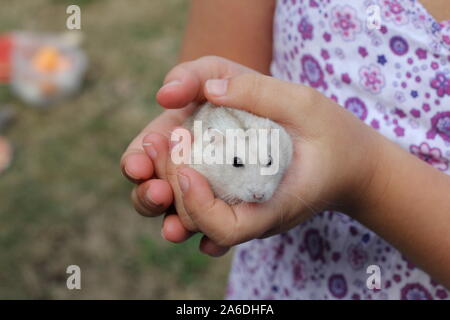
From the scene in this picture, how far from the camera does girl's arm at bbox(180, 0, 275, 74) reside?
1.63 metres

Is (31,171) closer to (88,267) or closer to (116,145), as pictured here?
(116,145)

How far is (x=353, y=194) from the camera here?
1297mm

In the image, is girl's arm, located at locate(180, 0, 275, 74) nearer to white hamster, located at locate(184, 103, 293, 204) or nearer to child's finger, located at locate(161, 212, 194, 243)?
white hamster, located at locate(184, 103, 293, 204)

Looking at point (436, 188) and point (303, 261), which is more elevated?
point (436, 188)

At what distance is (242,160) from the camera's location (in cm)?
126

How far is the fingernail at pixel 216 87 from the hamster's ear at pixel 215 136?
0.10m

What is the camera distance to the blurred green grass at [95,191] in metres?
2.64

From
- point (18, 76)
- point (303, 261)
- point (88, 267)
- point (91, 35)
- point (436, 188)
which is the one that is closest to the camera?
point (436, 188)

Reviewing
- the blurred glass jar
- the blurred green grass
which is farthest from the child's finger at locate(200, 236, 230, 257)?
the blurred glass jar

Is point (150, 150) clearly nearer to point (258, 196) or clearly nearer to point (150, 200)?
point (150, 200)

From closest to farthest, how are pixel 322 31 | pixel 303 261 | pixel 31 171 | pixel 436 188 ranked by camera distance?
1. pixel 436 188
2. pixel 322 31
3. pixel 303 261
4. pixel 31 171

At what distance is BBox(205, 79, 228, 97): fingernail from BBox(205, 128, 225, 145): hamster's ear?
10 centimetres
